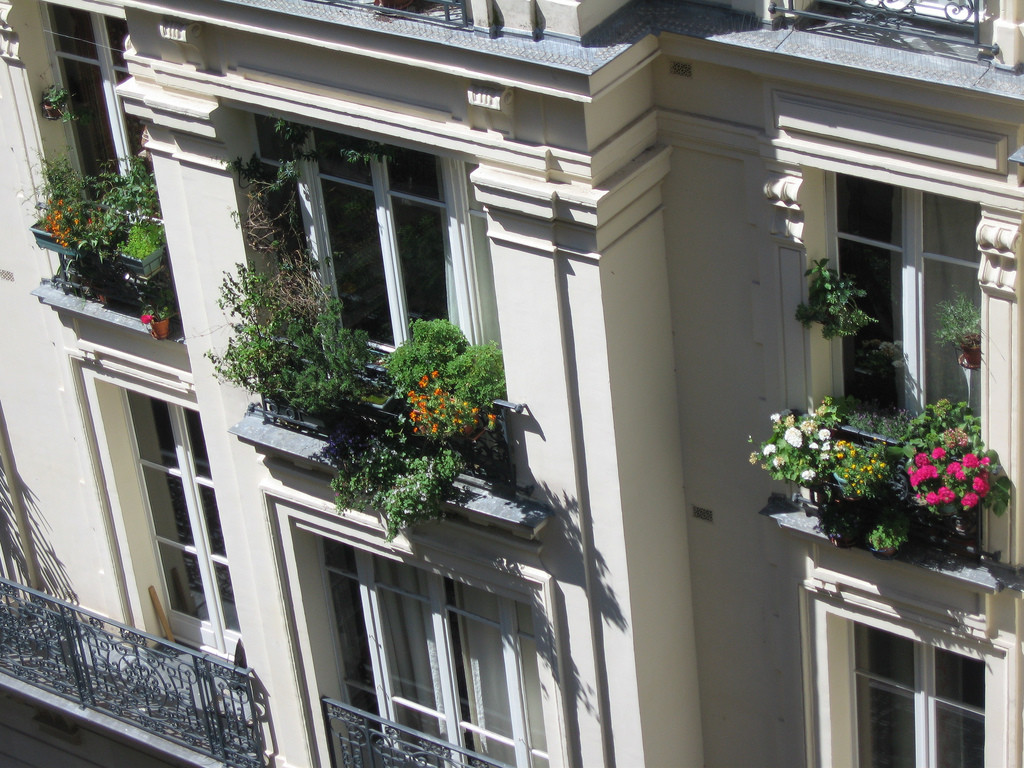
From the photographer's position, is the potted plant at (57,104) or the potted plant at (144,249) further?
the potted plant at (57,104)

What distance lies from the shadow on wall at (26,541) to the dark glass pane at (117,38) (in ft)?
13.1

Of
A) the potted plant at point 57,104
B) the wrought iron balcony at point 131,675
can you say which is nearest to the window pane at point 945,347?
the wrought iron balcony at point 131,675

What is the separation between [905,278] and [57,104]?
7.39m

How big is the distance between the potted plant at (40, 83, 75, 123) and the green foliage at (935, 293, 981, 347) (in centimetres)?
757

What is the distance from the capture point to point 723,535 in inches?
446

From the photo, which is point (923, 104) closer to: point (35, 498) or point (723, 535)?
point (723, 535)

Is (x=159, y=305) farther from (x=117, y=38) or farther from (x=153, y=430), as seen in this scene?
(x=117, y=38)

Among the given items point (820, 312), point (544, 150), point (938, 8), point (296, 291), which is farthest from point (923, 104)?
point (296, 291)

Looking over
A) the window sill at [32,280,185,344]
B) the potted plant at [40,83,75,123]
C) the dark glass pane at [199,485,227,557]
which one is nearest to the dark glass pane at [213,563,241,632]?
the dark glass pane at [199,485,227,557]

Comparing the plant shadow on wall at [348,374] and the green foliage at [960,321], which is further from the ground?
the green foliage at [960,321]

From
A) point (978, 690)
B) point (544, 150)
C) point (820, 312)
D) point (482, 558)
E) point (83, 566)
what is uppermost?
point (544, 150)

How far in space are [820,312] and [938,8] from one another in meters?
1.95

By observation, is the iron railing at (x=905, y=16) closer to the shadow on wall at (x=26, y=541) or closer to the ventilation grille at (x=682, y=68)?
the ventilation grille at (x=682, y=68)

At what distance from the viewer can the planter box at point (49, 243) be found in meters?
13.4
